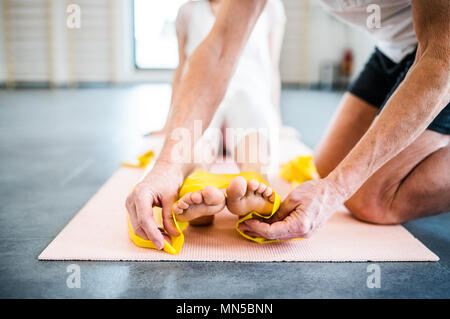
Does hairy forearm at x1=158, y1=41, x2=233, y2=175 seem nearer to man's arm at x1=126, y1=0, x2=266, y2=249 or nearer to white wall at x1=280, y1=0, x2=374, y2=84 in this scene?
man's arm at x1=126, y1=0, x2=266, y2=249

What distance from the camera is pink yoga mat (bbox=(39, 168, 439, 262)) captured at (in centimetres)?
90

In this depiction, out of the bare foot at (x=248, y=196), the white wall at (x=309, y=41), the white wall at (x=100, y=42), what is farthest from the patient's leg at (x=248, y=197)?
the white wall at (x=309, y=41)

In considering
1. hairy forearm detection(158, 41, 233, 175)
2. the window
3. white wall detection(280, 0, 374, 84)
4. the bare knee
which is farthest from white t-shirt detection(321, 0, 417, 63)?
the window

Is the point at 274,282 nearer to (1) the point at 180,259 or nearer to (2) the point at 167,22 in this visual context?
(1) the point at 180,259

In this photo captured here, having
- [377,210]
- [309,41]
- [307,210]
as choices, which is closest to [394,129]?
[307,210]

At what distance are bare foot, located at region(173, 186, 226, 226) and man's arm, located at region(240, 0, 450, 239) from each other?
0.12m

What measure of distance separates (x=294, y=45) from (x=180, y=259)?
21.3ft

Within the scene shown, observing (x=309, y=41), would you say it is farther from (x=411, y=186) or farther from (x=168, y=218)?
(x=168, y=218)

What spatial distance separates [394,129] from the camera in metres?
0.83

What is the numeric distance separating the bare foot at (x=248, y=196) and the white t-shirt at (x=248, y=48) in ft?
2.99

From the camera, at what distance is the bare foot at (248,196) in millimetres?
853

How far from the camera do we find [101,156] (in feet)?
6.52
